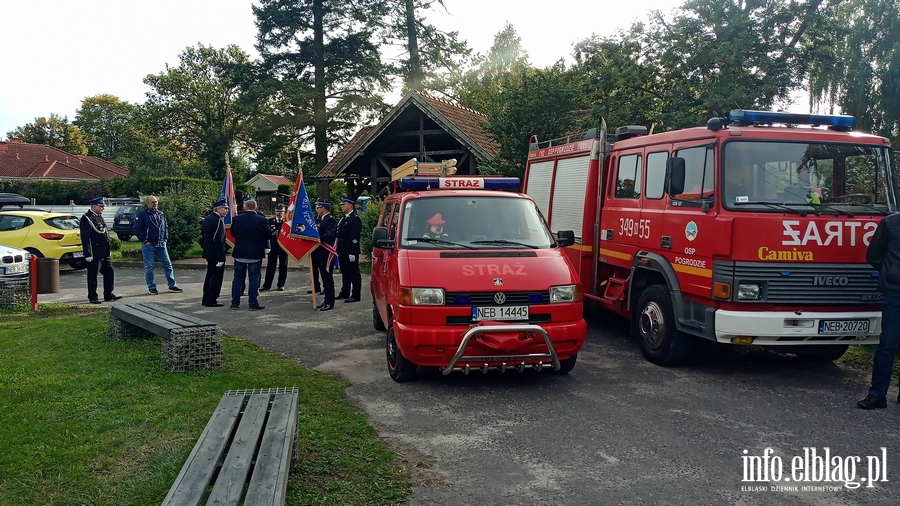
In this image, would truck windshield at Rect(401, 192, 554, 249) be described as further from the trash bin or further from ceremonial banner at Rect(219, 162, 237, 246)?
the trash bin

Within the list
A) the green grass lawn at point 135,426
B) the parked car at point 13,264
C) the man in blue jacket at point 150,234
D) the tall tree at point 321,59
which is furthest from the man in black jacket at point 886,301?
the tall tree at point 321,59

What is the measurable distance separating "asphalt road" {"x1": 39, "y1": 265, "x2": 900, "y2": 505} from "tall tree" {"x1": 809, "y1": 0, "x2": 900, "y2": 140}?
→ 17088 mm

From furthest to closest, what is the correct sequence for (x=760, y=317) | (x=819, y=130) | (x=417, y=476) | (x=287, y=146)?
(x=287, y=146) < (x=819, y=130) < (x=760, y=317) < (x=417, y=476)

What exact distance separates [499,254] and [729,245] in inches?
86.9

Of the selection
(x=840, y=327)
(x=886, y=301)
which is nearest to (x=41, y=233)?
(x=840, y=327)

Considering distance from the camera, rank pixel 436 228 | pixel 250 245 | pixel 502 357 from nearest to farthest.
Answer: pixel 502 357
pixel 436 228
pixel 250 245

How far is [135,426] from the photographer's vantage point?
5.28 meters

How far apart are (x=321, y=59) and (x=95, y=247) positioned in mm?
18434

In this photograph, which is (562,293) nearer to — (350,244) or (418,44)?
(350,244)

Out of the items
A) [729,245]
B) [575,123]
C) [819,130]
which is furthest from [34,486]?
[575,123]

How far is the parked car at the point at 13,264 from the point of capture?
1182cm

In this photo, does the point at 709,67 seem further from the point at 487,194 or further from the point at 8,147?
the point at 8,147

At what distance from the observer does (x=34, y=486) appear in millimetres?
4168

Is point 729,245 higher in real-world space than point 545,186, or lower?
lower
